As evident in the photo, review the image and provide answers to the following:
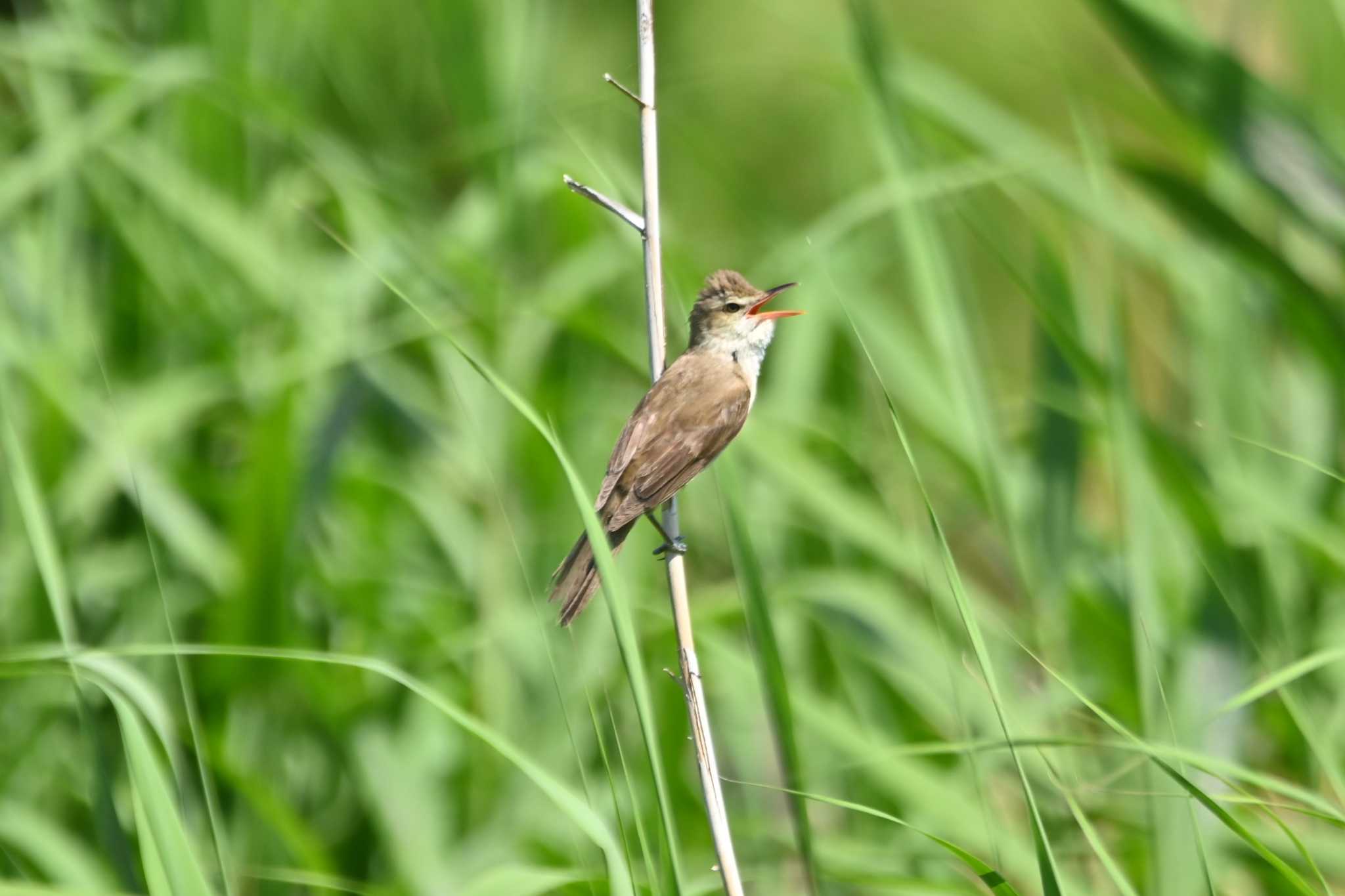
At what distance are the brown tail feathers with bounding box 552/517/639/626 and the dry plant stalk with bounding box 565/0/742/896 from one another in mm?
93

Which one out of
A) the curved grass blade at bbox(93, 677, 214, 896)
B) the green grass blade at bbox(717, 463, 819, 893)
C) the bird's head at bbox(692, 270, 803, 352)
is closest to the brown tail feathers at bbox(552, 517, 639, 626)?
the green grass blade at bbox(717, 463, 819, 893)

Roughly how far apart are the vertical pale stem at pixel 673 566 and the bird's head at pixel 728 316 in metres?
0.59

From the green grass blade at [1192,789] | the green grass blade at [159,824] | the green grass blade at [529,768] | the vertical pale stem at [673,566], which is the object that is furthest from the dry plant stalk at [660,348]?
the green grass blade at [159,824]

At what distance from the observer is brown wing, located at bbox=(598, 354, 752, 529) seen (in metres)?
1.59

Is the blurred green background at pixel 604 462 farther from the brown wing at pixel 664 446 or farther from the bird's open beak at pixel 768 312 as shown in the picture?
the brown wing at pixel 664 446

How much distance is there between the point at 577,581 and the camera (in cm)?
135

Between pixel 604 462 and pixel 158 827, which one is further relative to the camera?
pixel 604 462

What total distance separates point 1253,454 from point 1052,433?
433 millimetres

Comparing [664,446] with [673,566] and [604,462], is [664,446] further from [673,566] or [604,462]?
[604,462]

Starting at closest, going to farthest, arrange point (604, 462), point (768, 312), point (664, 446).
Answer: point (664, 446), point (768, 312), point (604, 462)

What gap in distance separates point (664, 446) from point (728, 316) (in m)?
0.47

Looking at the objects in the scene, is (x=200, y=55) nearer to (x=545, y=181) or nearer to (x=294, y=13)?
(x=294, y=13)

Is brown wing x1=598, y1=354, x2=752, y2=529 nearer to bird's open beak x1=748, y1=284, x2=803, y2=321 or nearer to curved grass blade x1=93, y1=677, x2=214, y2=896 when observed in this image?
bird's open beak x1=748, y1=284, x2=803, y2=321

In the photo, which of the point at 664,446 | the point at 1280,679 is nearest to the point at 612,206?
the point at 664,446
